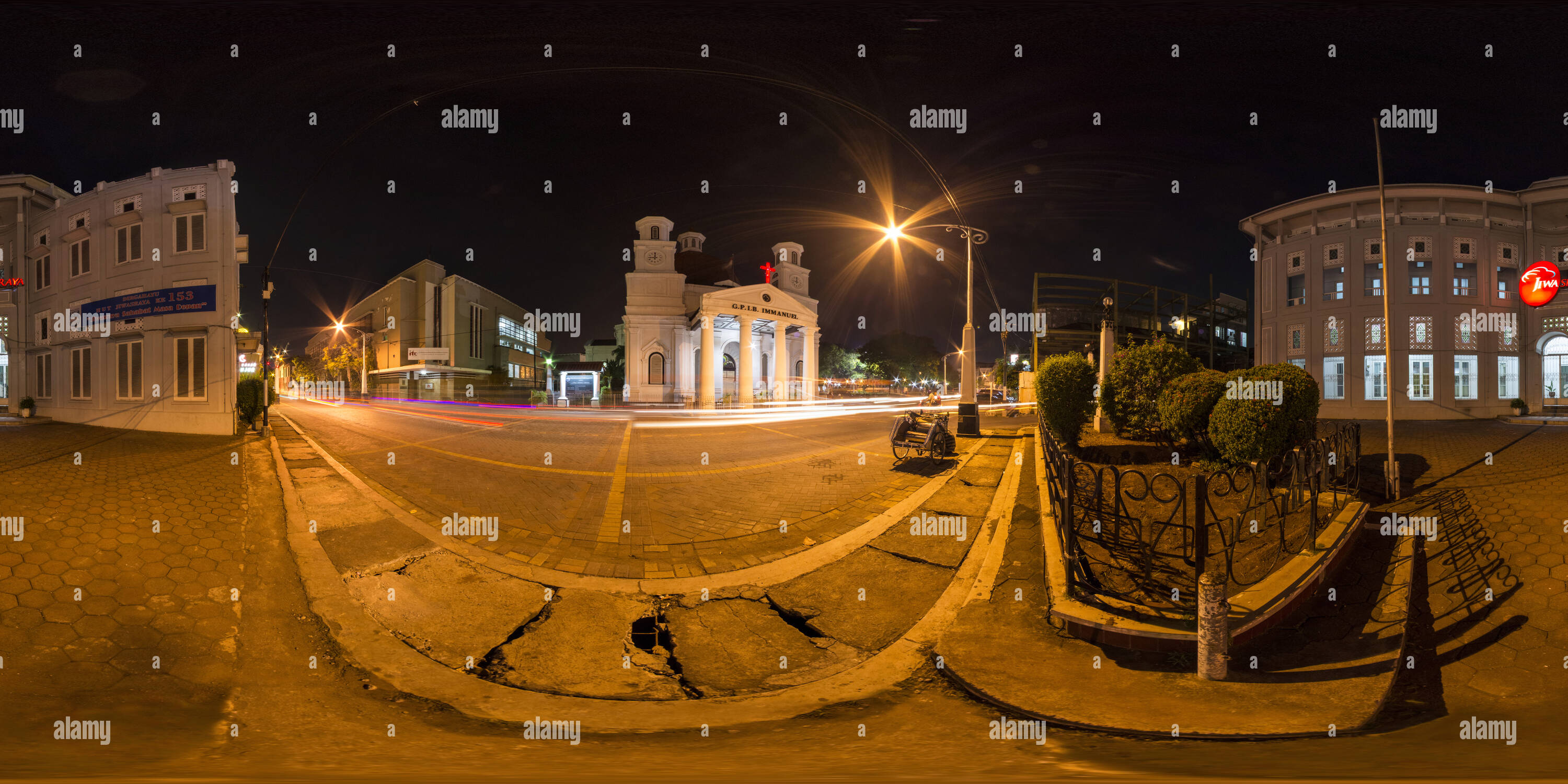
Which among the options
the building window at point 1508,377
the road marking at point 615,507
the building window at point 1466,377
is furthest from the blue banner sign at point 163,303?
the building window at point 1508,377

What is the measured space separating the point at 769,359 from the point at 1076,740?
136 ft

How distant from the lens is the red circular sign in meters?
7.27

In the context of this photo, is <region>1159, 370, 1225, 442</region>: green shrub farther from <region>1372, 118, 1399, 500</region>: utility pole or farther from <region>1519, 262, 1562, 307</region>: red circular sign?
<region>1519, 262, 1562, 307</region>: red circular sign

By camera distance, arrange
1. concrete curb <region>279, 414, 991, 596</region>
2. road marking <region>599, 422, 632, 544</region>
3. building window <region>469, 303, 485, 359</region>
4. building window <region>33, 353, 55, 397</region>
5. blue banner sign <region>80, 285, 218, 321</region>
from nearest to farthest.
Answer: concrete curb <region>279, 414, 991, 596</region>, road marking <region>599, 422, 632, 544</region>, blue banner sign <region>80, 285, 218, 321</region>, building window <region>33, 353, 55, 397</region>, building window <region>469, 303, 485, 359</region>

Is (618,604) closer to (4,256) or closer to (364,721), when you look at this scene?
(364,721)

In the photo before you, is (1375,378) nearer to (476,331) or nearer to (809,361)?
(809,361)

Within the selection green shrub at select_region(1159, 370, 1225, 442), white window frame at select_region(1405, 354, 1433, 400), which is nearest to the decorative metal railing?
green shrub at select_region(1159, 370, 1225, 442)

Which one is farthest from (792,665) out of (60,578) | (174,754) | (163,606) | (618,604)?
(60,578)

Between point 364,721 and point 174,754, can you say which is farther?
point 364,721

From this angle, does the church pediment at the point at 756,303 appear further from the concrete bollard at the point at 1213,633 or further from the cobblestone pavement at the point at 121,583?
the concrete bollard at the point at 1213,633

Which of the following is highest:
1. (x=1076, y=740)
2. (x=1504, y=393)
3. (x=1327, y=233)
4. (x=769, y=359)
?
(x=1327, y=233)

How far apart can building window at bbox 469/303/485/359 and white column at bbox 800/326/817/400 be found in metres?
28.3

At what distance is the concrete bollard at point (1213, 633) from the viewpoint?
3.52 meters

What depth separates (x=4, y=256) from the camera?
17.1 m
